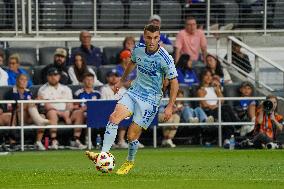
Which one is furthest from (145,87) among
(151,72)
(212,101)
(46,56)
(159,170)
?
(46,56)

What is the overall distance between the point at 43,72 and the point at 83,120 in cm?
160

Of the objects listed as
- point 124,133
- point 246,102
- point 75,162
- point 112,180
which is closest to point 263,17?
point 246,102

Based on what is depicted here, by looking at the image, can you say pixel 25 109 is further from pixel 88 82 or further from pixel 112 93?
pixel 112 93

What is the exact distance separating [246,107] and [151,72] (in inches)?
381

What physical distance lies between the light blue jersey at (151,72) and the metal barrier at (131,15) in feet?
37.4

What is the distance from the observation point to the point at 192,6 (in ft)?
94.0

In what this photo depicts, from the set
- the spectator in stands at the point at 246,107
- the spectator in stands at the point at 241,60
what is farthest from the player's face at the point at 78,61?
the spectator in stands at the point at 241,60

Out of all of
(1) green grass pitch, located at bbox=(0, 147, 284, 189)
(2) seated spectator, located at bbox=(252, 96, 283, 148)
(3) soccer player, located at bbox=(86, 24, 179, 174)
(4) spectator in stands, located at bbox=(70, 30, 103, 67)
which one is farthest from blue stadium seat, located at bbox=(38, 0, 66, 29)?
(3) soccer player, located at bbox=(86, 24, 179, 174)

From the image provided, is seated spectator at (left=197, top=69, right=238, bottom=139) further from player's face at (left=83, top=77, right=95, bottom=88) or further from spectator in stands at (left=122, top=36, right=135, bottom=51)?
player's face at (left=83, top=77, right=95, bottom=88)

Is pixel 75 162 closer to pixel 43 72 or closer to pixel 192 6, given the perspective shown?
pixel 43 72

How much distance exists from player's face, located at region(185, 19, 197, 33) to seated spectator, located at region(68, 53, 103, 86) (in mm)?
2753

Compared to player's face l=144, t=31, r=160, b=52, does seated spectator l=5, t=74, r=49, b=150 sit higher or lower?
lower

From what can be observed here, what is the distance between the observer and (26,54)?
2631cm

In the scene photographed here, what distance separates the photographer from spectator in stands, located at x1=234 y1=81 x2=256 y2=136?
82.8ft
